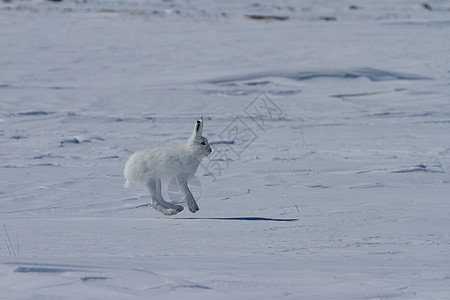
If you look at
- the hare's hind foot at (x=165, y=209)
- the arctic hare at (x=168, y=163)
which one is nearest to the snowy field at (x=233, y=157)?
the hare's hind foot at (x=165, y=209)

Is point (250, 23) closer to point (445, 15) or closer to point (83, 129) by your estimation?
point (445, 15)

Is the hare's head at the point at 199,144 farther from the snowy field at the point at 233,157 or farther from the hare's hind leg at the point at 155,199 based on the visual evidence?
the snowy field at the point at 233,157

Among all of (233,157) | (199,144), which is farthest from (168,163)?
(233,157)

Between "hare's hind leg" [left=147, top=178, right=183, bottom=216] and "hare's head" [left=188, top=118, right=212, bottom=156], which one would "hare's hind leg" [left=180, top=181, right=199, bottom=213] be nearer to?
"hare's hind leg" [left=147, top=178, right=183, bottom=216]

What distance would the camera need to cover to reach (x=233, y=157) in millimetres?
6930

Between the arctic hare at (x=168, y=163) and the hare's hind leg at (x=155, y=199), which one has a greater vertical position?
the arctic hare at (x=168, y=163)

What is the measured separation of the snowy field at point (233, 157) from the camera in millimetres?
3281

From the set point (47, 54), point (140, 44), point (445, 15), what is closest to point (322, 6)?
point (445, 15)

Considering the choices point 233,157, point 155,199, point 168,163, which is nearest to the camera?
point 168,163

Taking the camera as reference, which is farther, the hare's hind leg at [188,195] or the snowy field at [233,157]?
the hare's hind leg at [188,195]

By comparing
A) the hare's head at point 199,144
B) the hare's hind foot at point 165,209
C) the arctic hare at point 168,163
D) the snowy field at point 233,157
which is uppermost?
the hare's head at point 199,144

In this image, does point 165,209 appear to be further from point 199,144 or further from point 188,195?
point 199,144

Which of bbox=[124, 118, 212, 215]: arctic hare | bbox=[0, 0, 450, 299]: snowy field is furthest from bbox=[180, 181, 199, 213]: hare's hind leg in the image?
bbox=[0, 0, 450, 299]: snowy field

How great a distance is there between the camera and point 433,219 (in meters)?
4.49
